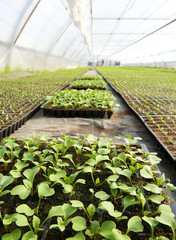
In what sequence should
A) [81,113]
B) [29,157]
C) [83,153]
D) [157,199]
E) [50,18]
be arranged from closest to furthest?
1. [157,199]
2. [29,157]
3. [83,153]
4. [81,113]
5. [50,18]

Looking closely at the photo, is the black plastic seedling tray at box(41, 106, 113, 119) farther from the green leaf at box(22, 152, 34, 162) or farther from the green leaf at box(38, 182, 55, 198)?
the green leaf at box(38, 182, 55, 198)

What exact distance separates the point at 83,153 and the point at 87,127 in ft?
4.20

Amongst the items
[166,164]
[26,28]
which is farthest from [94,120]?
[26,28]

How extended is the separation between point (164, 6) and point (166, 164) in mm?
8782

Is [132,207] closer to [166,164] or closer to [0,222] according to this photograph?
[0,222]

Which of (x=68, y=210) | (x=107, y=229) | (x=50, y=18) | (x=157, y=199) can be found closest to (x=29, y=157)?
(x=68, y=210)

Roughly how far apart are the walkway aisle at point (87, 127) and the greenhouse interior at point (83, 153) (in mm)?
16

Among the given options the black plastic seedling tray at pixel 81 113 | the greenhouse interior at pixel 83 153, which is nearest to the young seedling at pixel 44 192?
the greenhouse interior at pixel 83 153

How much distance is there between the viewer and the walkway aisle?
2.55 meters

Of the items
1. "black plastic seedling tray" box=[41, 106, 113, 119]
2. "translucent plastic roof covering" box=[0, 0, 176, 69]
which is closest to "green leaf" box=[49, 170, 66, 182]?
"black plastic seedling tray" box=[41, 106, 113, 119]

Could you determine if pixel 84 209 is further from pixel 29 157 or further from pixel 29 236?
pixel 29 157

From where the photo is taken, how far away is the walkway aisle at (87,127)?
2.55 m

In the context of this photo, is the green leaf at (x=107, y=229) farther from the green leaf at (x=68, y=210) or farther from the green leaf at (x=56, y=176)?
the green leaf at (x=56, y=176)

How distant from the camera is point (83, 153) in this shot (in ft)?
5.16
